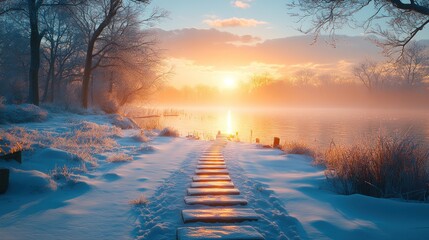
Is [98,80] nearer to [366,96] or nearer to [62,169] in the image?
[62,169]

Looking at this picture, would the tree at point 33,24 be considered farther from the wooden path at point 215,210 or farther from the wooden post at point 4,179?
the wooden path at point 215,210

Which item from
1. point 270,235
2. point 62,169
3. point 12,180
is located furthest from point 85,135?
point 270,235

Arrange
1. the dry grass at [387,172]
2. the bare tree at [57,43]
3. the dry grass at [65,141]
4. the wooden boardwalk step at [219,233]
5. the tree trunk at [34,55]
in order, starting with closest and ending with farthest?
1. the wooden boardwalk step at [219,233]
2. the dry grass at [387,172]
3. the dry grass at [65,141]
4. the tree trunk at [34,55]
5. the bare tree at [57,43]

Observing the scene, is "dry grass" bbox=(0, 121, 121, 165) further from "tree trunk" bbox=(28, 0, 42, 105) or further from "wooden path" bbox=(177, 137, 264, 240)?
"tree trunk" bbox=(28, 0, 42, 105)

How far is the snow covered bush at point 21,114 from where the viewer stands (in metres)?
10.1

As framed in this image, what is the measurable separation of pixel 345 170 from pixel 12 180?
5.80m

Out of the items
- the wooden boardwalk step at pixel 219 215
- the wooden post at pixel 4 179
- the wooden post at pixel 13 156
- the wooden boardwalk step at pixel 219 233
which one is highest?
the wooden post at pixel 13 156

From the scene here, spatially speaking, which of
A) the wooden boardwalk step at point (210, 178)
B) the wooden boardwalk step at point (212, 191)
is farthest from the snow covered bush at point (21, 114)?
the wooden boardwalk step at point (212, 191)

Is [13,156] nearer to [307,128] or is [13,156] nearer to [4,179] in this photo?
[4,179]

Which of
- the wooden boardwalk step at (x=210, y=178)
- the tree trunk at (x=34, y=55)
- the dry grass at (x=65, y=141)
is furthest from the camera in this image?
the tree trunk at (x=34, y=55)

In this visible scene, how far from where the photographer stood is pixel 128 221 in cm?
351

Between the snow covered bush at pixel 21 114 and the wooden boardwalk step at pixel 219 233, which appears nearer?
the wooden boardwalk step at pixel 219 233

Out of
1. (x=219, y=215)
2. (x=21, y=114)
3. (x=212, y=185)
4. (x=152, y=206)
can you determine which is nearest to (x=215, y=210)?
(x=219, y=215)

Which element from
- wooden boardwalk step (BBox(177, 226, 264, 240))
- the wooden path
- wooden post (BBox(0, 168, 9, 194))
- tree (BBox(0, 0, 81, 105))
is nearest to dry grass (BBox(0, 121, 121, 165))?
wooden post (BBox(0, 168, 9, 194))
